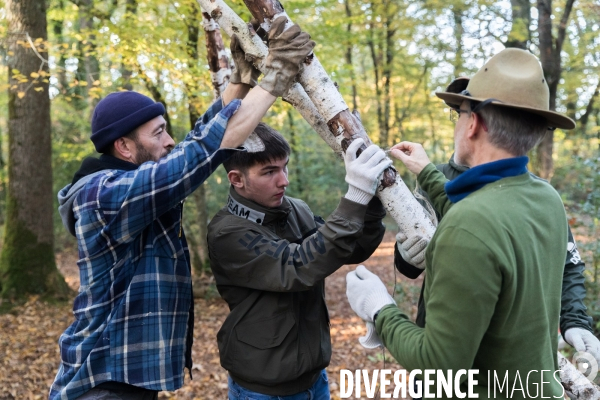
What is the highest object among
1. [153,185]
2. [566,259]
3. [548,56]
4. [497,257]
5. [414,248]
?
[548,56]

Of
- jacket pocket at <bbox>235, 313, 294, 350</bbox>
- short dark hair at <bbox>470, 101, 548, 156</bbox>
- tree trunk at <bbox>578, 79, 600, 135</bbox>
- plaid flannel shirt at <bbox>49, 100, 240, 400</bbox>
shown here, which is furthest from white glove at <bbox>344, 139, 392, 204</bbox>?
tree trunk at <bbox>578, 79, 600, 135</bbox>

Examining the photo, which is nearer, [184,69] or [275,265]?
[275,265]

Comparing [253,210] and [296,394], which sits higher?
[253,210]

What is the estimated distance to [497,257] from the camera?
140 centimetres

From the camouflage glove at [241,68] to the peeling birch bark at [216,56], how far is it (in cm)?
149

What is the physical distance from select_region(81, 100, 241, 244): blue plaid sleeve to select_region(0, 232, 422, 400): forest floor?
374cm

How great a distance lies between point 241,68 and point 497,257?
5.54ft

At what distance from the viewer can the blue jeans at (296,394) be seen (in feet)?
7.72

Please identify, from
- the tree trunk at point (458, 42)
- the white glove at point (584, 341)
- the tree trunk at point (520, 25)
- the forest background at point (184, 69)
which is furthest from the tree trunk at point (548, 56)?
the white glove at point (584, 341)

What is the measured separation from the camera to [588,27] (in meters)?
12.0

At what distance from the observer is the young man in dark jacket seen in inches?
80.3

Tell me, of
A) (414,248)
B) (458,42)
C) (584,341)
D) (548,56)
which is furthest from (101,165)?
(458,42)

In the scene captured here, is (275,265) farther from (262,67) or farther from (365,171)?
(262,67)

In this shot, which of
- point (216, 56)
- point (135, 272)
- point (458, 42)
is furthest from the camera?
point (458, 42)
